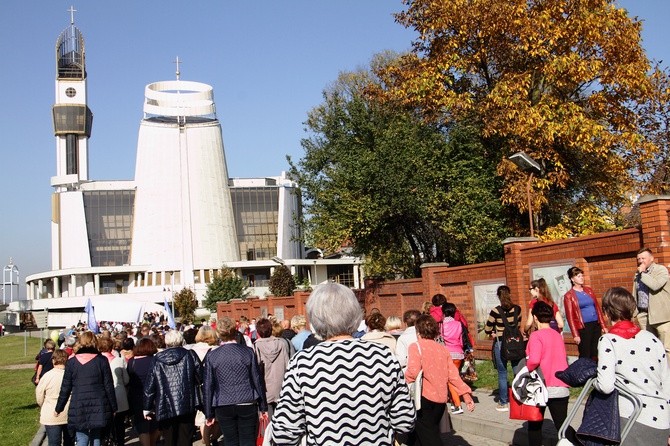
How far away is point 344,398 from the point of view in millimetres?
3664

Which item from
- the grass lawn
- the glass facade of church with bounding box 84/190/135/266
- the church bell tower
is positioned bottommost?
the grass lawn

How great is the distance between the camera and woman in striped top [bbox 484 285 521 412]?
33.8 ft

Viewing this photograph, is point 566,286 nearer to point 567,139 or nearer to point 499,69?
point 567,139

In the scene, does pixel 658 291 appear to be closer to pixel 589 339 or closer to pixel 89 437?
pixel 589 339

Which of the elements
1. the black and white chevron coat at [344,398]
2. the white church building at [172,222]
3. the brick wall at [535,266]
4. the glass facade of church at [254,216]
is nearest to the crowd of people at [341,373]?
the black and white chevron coat at [344,398]

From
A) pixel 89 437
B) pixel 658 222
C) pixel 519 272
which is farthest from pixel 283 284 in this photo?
pixel 89 437

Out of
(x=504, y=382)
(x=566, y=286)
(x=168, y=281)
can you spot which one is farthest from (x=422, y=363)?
(x=168, y=281)

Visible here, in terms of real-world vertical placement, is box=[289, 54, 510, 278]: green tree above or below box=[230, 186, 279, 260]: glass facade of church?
below

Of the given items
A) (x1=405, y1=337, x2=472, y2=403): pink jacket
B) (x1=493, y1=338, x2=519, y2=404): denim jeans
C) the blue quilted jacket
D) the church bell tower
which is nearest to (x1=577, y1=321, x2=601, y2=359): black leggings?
(x1=493, y1=338, x2=519, y2=404): denim jeans

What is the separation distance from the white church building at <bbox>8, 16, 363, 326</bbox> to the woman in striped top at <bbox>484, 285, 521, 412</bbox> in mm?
83663

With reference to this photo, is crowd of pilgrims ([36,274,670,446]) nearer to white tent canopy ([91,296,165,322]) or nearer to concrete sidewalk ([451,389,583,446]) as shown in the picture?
concrete sidewalk ([451,389,583,446])

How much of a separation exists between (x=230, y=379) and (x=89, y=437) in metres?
2.06

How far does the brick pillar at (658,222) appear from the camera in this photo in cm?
1155

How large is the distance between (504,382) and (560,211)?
42.0 ft
